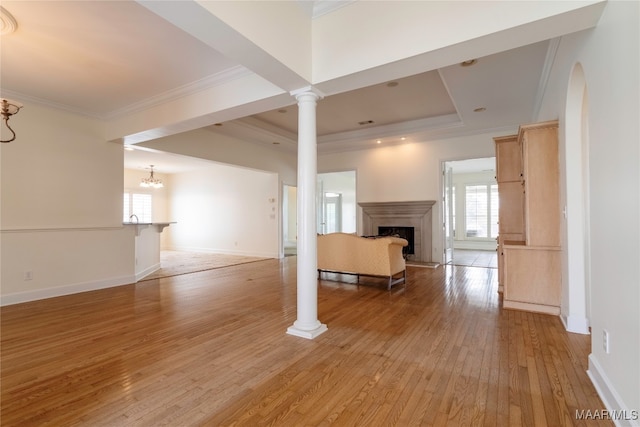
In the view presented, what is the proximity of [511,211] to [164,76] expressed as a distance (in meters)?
4.93

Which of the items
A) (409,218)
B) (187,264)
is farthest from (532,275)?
(187,264)

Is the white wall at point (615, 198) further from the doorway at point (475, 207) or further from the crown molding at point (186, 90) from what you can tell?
the doorway at point (475, 207)

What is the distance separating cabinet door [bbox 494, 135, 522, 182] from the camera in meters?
4.20

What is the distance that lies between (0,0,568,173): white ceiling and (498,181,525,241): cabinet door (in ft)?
4.67

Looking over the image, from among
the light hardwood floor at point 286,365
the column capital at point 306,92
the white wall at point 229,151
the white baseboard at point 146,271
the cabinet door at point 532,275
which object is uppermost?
the white wall at point 229,151

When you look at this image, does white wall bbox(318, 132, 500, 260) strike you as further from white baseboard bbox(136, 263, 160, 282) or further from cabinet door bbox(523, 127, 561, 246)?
A: white baseboard bbox(136, 263, 160, 282)

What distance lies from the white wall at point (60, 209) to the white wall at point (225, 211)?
3.59 m

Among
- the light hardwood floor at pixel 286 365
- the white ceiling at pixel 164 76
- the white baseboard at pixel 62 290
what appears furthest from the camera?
the white baseboard at pixel 62 290

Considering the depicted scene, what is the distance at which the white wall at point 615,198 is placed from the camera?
1.46 metres

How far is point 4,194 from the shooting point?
13.3ft

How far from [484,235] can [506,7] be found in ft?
32.4

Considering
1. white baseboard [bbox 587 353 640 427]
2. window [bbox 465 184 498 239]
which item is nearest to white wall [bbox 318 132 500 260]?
window [bbox 465 184 498 239]

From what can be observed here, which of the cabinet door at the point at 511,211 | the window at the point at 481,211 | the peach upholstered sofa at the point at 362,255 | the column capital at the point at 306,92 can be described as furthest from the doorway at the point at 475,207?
the column capital at the point at 306,92

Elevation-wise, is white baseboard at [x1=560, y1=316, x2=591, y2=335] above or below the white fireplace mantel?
below
